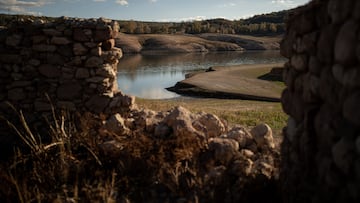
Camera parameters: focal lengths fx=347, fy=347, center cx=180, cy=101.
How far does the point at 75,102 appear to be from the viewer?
6.63m

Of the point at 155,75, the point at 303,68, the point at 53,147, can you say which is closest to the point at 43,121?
the point at 53,147

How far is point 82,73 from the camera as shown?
258 inches

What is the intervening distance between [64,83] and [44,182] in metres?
2.64

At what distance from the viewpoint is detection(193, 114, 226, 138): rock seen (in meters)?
5.57

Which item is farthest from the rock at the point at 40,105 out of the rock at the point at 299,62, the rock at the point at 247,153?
the rock at the point at 299,62

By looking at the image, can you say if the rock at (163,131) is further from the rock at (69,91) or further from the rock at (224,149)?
the rock at (69,91)

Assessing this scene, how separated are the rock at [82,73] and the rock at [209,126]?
2.36 m

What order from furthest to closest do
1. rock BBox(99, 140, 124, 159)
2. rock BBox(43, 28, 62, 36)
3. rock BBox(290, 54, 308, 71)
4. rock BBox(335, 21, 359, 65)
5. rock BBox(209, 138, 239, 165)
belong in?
rock BBox(43, 28, 62, 36) → rock BBox(99, 140, 124, 159) → rock BBox(209, 138, 239, 165) → rock BBox(290, 54, 308, 71) → rock BBox(335, 21, 359, 65)

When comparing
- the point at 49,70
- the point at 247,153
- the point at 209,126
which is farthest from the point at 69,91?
the point at 247,153

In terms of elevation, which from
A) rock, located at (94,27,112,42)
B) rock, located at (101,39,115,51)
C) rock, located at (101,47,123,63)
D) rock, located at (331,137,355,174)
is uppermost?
rock, located at (94,27,112,42)

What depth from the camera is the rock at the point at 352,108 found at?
2.55 meters

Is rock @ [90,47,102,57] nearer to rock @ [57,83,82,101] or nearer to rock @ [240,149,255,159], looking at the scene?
rock @ [57,83,82,101]

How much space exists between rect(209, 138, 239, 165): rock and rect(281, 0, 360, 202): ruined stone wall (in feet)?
2.84

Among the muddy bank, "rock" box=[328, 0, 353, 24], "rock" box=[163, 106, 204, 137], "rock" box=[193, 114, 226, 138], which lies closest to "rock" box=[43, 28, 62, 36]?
"rock" box=[163, 106, 204, 137]
